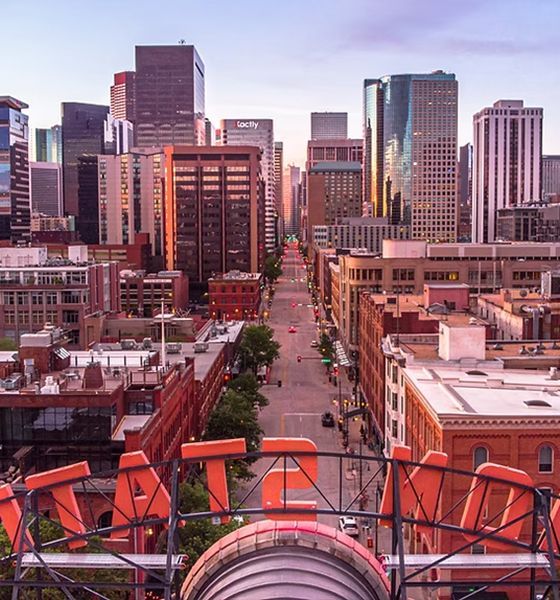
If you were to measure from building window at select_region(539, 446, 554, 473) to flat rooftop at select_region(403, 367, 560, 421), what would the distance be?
1822 mm

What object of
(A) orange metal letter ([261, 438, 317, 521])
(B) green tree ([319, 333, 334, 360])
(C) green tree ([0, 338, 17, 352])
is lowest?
(B) green tree ([319, 333, 334, 360])

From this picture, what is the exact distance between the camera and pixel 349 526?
57344 mm

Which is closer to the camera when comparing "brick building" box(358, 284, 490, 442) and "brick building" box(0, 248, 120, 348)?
"brick building" box(358, 284, 490, 442)

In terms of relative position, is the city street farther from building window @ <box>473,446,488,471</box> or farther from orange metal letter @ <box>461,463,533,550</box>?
orange metal letter @ <box>461,463,533,550</box>

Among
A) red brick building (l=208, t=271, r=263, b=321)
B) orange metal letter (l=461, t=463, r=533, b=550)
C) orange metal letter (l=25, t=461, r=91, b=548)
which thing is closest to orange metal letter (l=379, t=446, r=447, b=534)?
orange metal letter (l=461, t=463, r=533, b=550)

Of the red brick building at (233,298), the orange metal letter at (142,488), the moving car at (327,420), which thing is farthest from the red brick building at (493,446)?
the red brick building at (233,298)

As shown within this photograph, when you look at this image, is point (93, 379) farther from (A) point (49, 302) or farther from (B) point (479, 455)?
(A) point (49, 302)

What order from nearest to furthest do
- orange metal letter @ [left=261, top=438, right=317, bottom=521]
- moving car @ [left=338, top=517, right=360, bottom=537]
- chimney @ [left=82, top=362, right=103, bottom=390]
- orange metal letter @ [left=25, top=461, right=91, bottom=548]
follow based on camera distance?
orange metal letter @ [left=25, top=461, right=91, bottom=548] → orange metal letter @ [left=261, top=438, right=317, bottom=521] → chimney @ [left=82, top=362, right=103, bottom=390] → moving car @ [left=338, top=517, right=360, bottom=537]

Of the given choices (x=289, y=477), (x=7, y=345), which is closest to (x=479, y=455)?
(x=289, y=477)

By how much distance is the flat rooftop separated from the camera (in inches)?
1791

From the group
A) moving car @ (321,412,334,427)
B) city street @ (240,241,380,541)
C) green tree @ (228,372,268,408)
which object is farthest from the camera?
moving car @ (321,412,334,427)

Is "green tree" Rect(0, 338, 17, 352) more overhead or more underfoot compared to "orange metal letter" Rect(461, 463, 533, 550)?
more underfoot

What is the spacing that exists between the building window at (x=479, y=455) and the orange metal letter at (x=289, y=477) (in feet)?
66.6

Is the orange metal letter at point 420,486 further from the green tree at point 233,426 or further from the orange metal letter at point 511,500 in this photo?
the green tree at point 233,426
